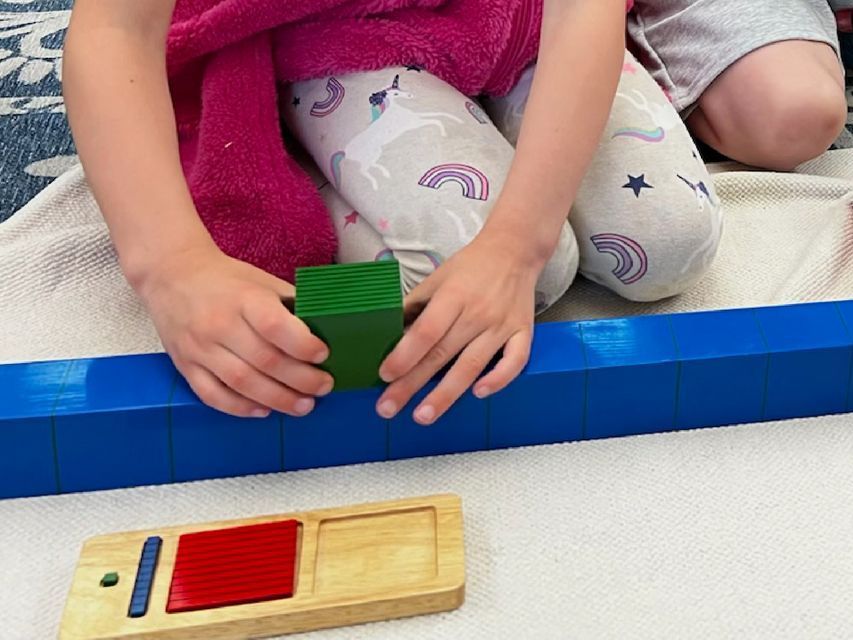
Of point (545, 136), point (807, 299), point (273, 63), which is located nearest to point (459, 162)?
point (545, 136)

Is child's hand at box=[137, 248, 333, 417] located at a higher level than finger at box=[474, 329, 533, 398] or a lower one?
higher

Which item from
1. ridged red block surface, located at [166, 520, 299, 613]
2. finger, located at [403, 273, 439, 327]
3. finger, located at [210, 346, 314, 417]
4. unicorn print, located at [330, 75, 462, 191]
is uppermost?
unicorn print, located at [330, 75, 462, 191]

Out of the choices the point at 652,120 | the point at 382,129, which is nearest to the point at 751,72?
the point at 652,120

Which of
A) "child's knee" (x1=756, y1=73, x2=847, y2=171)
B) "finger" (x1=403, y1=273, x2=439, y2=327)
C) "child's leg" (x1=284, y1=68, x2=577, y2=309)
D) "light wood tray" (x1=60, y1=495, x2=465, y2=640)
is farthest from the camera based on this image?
"child's knee" (x1=756, y1=73, x2=847, y2=171)

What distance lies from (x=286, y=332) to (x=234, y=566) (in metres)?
0.13

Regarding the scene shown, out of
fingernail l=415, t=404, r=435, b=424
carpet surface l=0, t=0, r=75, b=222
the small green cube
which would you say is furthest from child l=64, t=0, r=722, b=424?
carpet surface l=0, t=0, r=75, b=222

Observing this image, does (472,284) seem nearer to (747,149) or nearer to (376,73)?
(376,73)

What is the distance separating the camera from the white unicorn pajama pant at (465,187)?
2.43 ft

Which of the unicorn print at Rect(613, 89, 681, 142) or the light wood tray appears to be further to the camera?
the unicorn print at Rect(613, 89, 681, 142)

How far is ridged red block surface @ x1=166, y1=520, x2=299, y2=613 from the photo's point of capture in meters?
0.51

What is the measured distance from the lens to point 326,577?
523mm

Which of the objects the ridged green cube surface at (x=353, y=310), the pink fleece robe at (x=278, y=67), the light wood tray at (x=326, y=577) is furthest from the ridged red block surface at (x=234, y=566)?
the pink fleece robe at (x=278, y=67)

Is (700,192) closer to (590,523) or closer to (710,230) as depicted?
(710,230)

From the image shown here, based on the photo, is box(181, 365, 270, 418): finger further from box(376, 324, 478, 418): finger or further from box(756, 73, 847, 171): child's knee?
box(756, 73, 847, 171): child's knee
